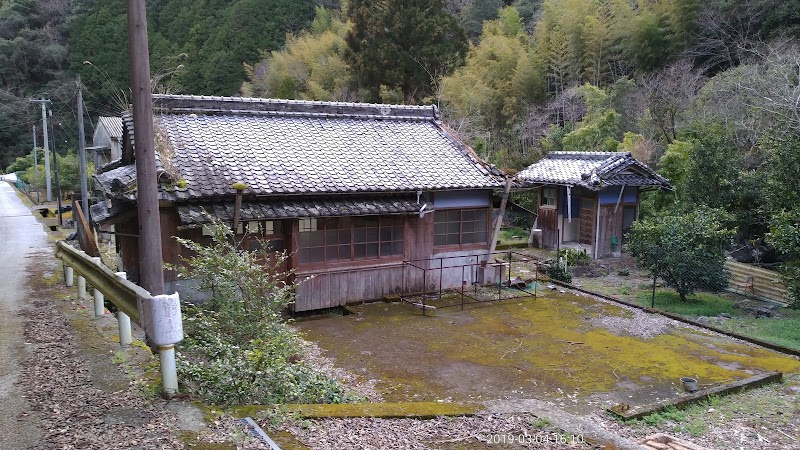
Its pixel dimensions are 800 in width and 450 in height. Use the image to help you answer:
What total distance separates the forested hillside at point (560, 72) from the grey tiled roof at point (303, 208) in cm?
319

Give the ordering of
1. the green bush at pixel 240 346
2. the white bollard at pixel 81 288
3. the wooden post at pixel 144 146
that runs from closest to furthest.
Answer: the green bush at pixel 240 346
the wooden post at pixel 144 146
the white bollard at pixel 81 288

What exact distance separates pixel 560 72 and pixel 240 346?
27.2 m

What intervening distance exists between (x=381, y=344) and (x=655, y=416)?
4.71 m

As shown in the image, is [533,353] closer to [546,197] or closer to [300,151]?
[300,151]

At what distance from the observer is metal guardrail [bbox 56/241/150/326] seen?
514 cm

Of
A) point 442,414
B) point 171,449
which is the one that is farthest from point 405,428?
point 171,449

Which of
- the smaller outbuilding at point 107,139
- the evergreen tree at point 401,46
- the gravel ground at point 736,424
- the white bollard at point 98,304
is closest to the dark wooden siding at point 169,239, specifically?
the white bollard at point 98,304

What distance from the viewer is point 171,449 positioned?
13.6ft

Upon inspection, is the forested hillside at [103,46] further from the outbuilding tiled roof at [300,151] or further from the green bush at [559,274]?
the green bush at [559,274]

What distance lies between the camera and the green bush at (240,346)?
5.39 m


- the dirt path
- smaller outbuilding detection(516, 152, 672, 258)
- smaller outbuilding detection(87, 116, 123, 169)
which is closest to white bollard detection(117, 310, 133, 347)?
the dirt path

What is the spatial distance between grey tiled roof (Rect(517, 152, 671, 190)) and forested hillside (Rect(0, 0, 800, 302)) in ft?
4.71

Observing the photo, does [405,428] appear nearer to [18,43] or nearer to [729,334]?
[729,334]

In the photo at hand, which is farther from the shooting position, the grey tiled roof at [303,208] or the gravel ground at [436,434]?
the grey tiled roof at [303,208]
